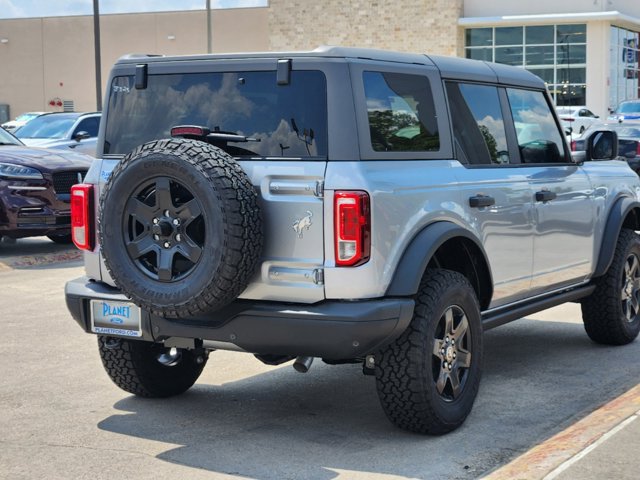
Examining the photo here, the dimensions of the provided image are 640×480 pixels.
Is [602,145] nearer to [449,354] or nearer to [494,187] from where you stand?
[494,187]

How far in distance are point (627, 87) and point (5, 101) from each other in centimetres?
3502

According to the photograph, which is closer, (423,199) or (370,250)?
(370,250)

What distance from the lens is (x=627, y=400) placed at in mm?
6145

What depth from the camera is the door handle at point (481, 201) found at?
616cm

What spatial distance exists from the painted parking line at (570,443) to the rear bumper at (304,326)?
0.85 m

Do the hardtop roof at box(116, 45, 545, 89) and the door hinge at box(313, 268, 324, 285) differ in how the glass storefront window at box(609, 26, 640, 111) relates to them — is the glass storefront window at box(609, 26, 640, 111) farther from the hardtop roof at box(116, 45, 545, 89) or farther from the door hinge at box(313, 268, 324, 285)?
the door hinge at box(313, 268, 324, 285)

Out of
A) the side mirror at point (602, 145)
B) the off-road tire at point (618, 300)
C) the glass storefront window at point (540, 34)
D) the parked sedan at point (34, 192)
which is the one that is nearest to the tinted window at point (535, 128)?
the side mirror at point (602, 145)

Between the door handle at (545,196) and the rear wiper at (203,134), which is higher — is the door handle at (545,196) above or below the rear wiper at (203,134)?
below

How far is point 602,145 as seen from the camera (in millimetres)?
7898

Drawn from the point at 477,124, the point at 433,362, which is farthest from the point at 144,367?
the point at 477,124

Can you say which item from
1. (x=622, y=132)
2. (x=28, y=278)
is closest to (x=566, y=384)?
(x=28, y=278)

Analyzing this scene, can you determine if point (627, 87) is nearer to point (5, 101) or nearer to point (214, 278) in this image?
point (5, 101)

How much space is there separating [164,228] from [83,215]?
875mm

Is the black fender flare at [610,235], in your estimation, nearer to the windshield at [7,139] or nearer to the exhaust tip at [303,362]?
the exhaust tip at [303,362]
